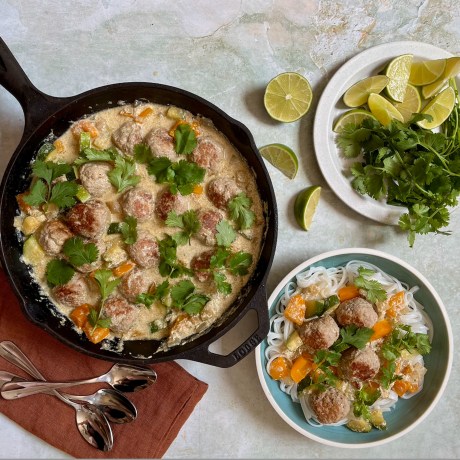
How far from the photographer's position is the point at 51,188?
3.47m

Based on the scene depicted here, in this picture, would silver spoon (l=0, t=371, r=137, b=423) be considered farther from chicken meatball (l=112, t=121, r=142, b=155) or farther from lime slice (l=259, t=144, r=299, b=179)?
lime slice (l=259, t=144, r=299, b=179)

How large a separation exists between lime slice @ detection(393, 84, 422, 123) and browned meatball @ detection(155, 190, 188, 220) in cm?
180

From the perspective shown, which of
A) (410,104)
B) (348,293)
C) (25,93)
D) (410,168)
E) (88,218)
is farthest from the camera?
(410,104)

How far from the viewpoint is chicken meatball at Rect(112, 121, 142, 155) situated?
353cm

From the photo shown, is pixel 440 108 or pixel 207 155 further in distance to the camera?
pixel 440 108

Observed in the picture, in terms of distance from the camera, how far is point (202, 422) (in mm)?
4070

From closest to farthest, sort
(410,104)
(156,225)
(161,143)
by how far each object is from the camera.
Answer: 1. (161,143)
2. (156,225)
3. (410,104)

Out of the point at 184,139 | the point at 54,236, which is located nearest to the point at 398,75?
the point at 184,139

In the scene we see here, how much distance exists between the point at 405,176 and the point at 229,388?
207cm

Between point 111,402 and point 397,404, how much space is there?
2160 millimetres

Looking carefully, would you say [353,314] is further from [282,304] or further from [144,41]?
[144,41]

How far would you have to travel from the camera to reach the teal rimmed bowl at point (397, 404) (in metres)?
3.69

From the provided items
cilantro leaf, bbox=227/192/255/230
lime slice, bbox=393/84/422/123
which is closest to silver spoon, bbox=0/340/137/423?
cilantro leaf, bbox=227/192/255/230

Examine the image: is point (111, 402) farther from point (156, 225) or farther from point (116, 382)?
point (156, 225)
